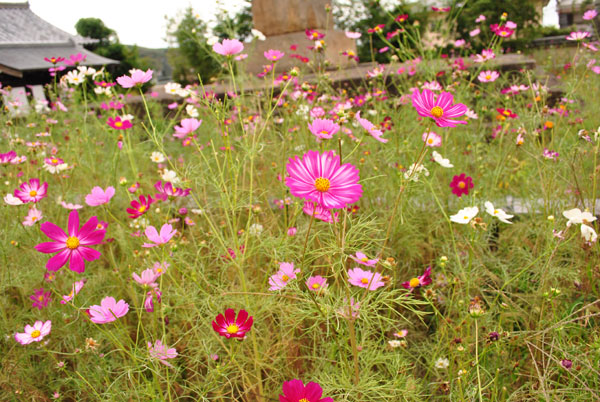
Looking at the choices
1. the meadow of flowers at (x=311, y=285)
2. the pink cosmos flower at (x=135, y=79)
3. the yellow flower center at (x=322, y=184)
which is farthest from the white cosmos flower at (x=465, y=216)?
the pink cosmos flower at (x=135, y=79)

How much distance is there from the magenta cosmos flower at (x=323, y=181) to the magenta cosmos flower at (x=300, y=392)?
0.87ft

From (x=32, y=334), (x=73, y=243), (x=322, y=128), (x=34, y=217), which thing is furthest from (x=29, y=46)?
(x=322, y=128)

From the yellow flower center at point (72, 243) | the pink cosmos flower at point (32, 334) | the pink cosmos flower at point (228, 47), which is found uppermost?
the pink cosmos flower at point (228, 47)

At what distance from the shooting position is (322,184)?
67 centimetres

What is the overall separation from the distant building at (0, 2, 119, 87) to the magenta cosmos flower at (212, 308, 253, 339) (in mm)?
5973

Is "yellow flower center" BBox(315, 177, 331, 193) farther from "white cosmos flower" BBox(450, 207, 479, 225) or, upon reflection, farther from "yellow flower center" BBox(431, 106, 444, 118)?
"white cosmos flower" BBox(450, 207, 479, 225)

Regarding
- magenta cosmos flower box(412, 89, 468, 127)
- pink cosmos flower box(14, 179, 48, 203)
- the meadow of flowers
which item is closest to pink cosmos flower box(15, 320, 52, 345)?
the meadow of flowers

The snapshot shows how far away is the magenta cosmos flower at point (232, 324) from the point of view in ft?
2.42

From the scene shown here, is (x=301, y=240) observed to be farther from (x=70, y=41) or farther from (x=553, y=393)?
(x=70, y=41)

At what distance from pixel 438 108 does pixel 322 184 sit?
0.80 ft

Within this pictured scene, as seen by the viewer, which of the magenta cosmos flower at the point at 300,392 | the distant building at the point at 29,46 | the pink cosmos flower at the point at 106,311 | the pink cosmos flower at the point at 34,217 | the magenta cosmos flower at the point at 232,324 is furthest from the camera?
the distant building at the point at 29,46

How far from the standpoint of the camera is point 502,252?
5.04ft

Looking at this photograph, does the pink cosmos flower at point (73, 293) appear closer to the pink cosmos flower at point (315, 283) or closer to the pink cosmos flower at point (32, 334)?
the pink cosmos flower at point (32, 334)

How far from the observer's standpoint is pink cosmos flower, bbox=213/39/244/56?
39.4 inches
